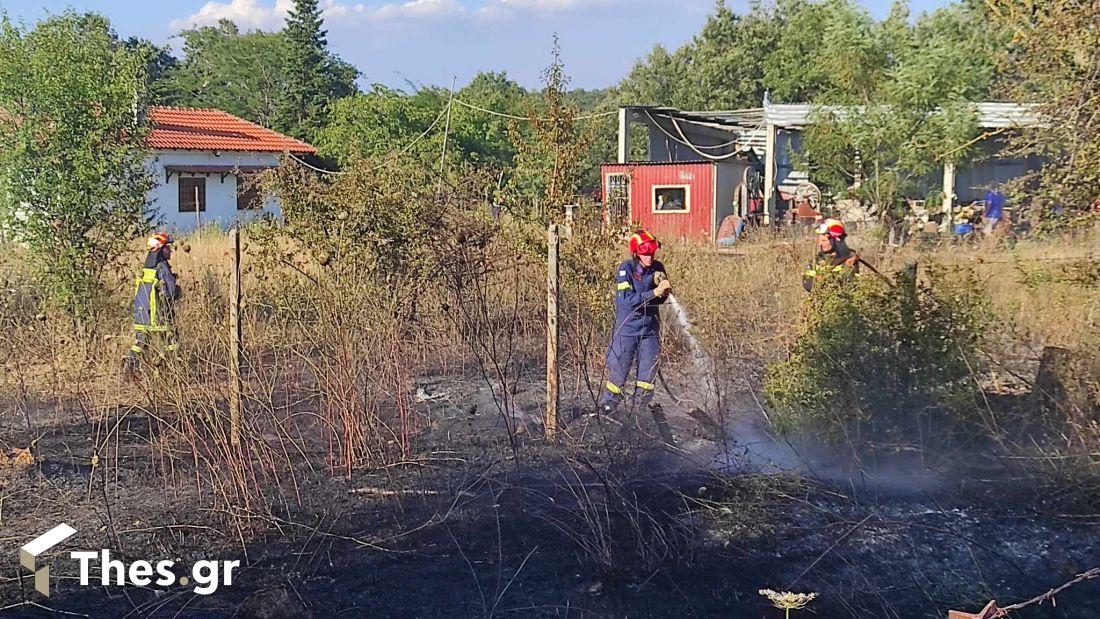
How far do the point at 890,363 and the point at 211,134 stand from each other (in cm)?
2874

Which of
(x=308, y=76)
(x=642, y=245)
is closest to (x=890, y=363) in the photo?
(x=642, y=245)

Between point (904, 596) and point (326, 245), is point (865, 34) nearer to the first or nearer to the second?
point (326, 245)

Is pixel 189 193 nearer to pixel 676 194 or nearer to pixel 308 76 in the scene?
pixel 676 194

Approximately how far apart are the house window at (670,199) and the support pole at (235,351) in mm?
17435

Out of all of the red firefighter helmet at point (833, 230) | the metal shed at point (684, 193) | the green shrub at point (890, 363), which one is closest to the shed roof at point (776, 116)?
the metal shed at point (684, 193)

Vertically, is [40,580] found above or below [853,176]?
below

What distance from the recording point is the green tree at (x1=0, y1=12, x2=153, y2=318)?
8.85 meters

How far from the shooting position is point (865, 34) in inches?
739

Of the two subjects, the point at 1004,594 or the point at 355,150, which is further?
the point at 355,150

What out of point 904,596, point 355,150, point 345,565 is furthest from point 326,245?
point 904,596

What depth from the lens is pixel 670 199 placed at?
22.4m

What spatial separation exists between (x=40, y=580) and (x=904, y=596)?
158 inches

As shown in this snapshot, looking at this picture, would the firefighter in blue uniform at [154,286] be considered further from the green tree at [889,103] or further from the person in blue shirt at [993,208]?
the person in blue shirt at [993,208]

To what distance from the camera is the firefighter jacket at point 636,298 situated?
7.27 meters
